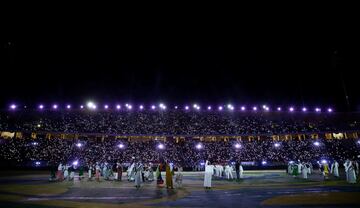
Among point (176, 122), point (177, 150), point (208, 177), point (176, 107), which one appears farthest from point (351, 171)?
point (176, 107)

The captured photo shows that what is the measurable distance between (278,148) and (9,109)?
1900 inches

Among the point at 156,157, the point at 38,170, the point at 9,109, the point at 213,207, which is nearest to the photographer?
the point at 213,207

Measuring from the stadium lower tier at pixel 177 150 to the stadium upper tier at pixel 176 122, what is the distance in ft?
5.94

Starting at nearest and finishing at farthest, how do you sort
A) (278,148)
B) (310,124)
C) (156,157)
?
(156,157)
(278,148)
(310,124)

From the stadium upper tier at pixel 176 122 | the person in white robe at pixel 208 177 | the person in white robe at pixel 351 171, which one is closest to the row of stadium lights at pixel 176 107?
the stadium upper tier at pixel 176 122

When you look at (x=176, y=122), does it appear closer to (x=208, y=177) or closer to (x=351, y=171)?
(x=351, y=171)

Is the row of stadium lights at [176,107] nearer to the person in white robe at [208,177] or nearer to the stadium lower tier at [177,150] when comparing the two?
the stadium lower tier at [177,150]

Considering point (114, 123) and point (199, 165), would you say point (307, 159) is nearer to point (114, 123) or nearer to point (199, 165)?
point (199, 165)

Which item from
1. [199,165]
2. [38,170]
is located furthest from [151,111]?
[38,170]

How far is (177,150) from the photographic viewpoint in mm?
47500

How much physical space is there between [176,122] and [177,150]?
25.2 feet

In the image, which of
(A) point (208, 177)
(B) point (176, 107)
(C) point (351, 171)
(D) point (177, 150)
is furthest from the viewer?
(B) point (176, 107)

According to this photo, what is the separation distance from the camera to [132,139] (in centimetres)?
5062

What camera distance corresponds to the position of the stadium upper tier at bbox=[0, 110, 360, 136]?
5003cm
